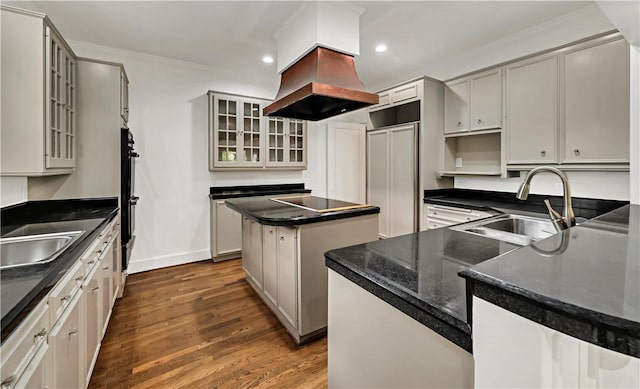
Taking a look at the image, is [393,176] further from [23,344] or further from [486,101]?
[23,344]

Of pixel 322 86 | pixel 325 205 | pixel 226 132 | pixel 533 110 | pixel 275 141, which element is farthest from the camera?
pixel 275 141

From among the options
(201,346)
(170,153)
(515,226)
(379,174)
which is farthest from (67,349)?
(379,174)

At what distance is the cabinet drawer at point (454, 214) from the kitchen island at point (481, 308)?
170 centimetres

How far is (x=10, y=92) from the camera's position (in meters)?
1.77

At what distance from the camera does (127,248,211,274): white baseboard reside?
352 centimetres

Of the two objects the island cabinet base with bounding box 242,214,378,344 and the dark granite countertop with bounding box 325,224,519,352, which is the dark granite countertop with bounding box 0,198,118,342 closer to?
the dark granite countertop with bounding box 325,224,519,352

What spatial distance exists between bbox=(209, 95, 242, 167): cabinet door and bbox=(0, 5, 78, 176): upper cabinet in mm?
1926

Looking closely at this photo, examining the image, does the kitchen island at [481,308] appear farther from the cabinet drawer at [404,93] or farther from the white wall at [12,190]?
the cabinet drawer at [404,93]

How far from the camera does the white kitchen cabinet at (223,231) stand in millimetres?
3826

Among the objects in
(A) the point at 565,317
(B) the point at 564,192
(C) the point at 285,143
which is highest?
(C) the point at 285,143

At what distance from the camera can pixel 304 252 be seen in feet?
6.53

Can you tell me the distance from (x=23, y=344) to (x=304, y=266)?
1.39m

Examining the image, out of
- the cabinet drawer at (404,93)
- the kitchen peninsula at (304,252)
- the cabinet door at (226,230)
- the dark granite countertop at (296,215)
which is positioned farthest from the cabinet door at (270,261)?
the cabinet drawer at (404,93)

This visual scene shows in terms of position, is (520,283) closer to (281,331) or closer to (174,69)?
(281,331)
